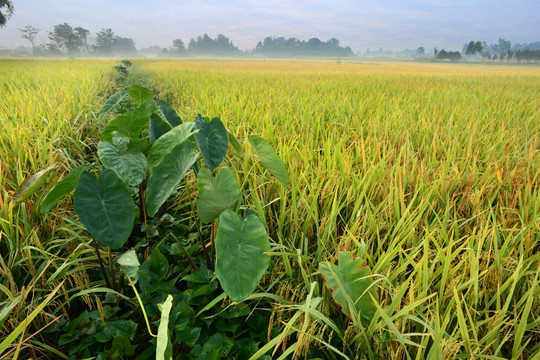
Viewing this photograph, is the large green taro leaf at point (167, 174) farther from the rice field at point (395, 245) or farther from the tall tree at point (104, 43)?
the tall tree at point (104, 43)

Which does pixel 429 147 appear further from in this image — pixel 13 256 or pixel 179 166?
pixel 13 256

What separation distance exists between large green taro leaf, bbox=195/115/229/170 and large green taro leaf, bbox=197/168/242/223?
0.06 metres

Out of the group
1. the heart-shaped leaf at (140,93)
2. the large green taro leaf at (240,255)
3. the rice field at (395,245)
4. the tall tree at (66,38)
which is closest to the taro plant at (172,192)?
the large green taro leaf at (240,255)

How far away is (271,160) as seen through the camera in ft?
2.59

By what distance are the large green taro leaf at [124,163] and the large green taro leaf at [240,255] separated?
29 cm

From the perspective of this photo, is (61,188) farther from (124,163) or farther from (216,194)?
(216,194)

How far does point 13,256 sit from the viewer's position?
78 centimetres

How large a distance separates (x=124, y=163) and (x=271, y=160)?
366 millimetres

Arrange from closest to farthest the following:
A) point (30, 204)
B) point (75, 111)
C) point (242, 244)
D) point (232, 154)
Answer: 1. point (242, 244)
2. point (30, 204)
3. point (232, 154)
4. point (75, 111)

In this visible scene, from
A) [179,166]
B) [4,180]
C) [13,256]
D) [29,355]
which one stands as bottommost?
[29,355]

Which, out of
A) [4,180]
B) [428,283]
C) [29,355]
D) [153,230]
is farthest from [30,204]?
[428,283]

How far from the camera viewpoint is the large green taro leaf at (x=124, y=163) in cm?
71

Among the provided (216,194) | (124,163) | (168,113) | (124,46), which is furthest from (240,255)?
(124,46)

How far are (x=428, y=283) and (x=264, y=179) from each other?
66 centimetres
